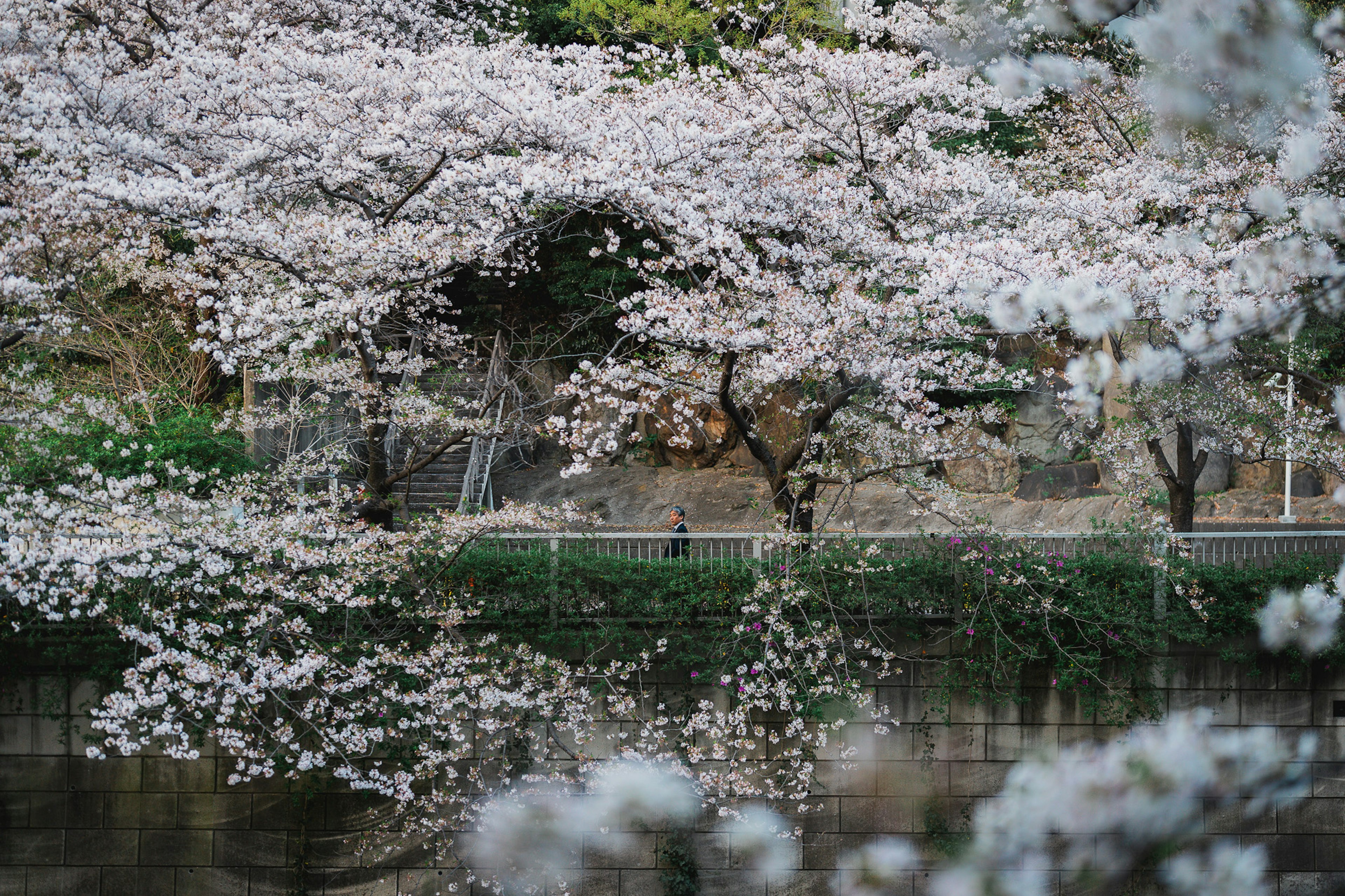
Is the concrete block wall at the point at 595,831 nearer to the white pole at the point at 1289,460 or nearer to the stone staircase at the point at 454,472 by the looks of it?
the white pole at the point at 1289,460

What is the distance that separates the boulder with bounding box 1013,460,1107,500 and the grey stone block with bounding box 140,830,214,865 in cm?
1259

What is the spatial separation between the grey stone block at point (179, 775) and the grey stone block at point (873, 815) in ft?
17.6

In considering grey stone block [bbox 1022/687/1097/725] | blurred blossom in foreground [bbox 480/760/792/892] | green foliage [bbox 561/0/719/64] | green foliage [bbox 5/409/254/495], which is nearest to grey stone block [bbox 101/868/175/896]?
blurred blossom in foreground [bbox 480/760/792/892]

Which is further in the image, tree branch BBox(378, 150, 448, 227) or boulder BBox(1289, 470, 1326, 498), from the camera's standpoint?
boulder BBox(1289, 470, 1326, 498)

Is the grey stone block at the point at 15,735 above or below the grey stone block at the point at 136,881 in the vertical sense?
above

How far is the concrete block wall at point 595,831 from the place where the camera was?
7.72m

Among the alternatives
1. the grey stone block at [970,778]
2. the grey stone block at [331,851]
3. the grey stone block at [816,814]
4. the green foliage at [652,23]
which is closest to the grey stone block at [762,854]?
the grey stone block at [816,814]

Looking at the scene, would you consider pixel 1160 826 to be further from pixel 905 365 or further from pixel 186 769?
pixel 186 769

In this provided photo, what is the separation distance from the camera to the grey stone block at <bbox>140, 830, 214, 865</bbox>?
7.76 m

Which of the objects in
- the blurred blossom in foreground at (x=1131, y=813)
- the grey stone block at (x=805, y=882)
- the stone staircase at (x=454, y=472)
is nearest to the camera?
the blurred blossom in foreground at (x=1131, y=813)

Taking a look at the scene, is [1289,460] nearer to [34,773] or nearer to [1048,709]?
[1048,709]

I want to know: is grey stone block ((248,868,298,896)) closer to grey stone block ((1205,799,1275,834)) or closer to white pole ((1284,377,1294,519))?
grey stone block ((1205,799,1275,834))

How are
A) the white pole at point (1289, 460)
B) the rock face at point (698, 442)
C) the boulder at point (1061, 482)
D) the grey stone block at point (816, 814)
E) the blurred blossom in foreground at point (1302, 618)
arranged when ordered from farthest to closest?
1. the rock face at point (698, 442)
2. the boulder at point (1061, 482)
3. the white pole at point (1289, 460)
4. the grey stone block at point (816, 814)
5. the blurred blossom in foreground at point (1302, 618)

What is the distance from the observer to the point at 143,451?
927cm
